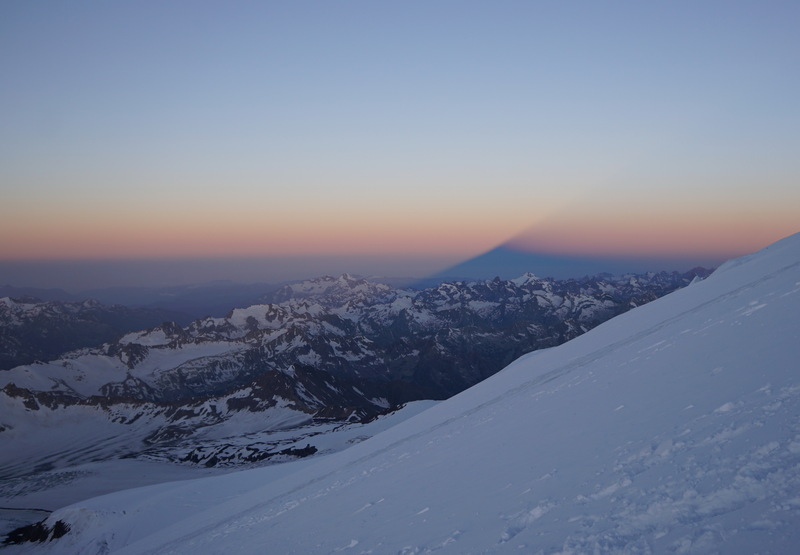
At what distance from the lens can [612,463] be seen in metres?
8.48

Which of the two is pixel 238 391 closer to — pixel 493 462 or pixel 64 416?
pixel 64 416

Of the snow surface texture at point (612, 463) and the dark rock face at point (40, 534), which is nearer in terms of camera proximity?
the snow surface texture at point (612, 463)

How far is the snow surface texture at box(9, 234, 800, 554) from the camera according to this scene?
6.10 m

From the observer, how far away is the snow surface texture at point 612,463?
6098 mm

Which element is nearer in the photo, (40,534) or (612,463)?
(612,463)

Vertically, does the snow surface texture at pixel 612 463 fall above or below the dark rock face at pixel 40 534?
above

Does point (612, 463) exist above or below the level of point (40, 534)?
above

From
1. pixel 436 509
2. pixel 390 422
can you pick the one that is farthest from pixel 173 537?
pixel 390 422

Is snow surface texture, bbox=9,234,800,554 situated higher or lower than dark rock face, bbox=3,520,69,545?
higher

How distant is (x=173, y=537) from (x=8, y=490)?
10368 cm

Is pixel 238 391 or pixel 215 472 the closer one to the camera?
pixel 215 472

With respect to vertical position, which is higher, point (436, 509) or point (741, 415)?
point (741, 415)

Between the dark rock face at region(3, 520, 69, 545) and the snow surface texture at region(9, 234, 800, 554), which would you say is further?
the dark rock face at region(3, 520, 69, 545)

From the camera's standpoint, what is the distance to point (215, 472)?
97562mm
